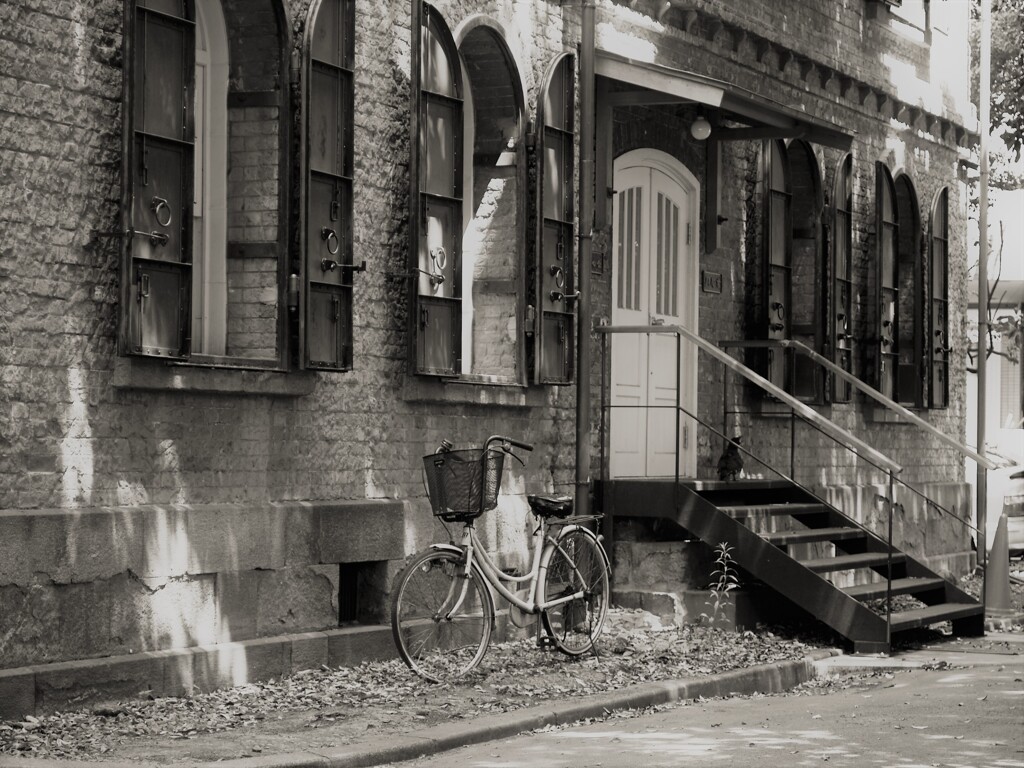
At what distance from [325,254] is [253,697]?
254 cm

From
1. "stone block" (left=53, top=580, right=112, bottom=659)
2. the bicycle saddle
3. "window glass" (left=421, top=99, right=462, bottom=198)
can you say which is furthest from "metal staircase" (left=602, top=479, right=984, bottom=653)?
"stone block" (left=53, top=580, right=112, bottom=659)

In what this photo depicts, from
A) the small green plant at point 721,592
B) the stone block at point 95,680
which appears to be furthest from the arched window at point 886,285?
the stone block at point 95,680

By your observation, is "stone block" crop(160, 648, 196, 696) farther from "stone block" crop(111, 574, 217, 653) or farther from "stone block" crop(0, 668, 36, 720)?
"stone block" crop(0, 668, 36, 720)

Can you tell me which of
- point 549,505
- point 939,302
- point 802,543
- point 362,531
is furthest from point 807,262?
point 362,531

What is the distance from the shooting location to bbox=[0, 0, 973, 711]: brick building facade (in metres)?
8.77

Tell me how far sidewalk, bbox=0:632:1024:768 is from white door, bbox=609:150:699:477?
2537 mm

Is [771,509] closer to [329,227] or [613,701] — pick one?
[613,701]

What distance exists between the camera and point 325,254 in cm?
1049

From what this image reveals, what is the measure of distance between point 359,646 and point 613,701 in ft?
5.47

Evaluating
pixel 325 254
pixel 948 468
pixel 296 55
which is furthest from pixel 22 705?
pixel 948 468

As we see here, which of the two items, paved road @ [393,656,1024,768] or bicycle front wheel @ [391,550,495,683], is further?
bicycle front wheel @ [391,550,495,683]

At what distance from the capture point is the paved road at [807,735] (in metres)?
8.23

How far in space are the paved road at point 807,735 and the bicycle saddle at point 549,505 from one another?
4.65 feet

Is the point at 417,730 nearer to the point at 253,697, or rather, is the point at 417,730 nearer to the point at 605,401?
the point at 253,697
